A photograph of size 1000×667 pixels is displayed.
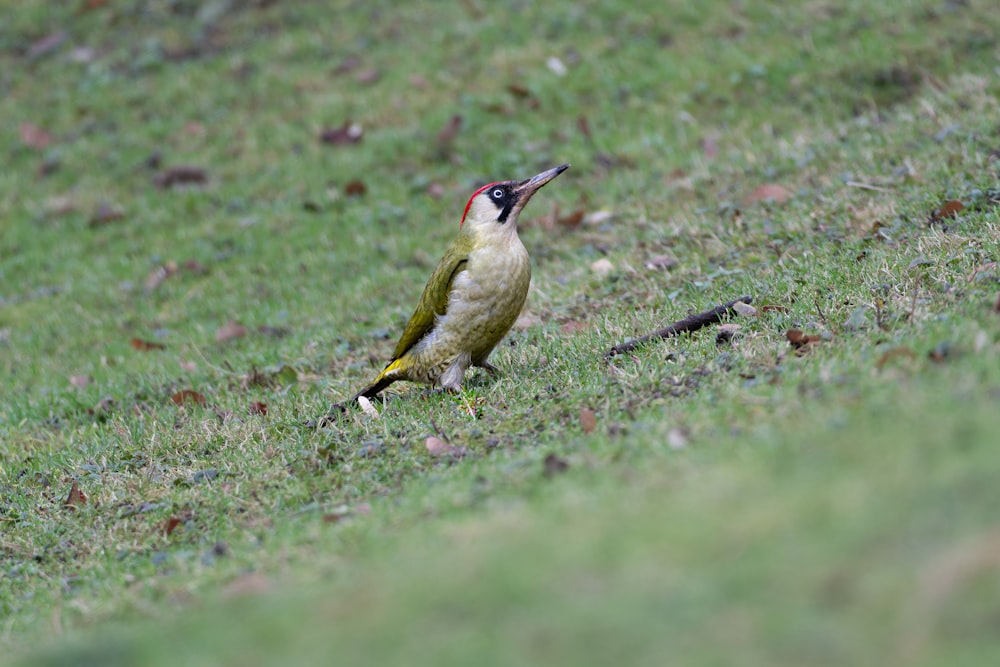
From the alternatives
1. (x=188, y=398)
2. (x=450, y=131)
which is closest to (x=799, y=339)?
(x=188, y=398)

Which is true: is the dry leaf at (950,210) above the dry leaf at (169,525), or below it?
above

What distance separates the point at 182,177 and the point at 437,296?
6216 mm

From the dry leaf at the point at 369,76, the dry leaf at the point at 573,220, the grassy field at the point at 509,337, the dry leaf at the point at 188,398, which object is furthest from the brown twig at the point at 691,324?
the dry leaf at the point at 369,76

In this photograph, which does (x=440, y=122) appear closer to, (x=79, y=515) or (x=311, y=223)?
(x=311, y=223)

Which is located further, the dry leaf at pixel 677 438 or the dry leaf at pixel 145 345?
the dry leaf at pixel 145 345

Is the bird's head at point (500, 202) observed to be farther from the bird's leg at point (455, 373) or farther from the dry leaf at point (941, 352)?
the dry leaf at point (941, 352)

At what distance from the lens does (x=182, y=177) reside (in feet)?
38.9

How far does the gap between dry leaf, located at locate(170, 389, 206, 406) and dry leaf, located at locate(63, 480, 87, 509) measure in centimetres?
170

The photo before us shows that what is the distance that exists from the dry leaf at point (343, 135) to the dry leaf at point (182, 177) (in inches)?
49.4

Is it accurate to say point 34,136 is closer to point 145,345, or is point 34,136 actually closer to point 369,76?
point 369,76

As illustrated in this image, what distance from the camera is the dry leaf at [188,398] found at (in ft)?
25.1

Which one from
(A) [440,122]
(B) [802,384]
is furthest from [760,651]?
(A) [440,122]

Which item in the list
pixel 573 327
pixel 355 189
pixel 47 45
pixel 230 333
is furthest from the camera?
pixel 47 45

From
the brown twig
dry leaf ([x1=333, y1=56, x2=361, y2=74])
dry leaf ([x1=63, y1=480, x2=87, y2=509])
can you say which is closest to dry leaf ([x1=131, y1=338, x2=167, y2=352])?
dry leaf ([x1=63, y1=480, x2=87, y2=509])
